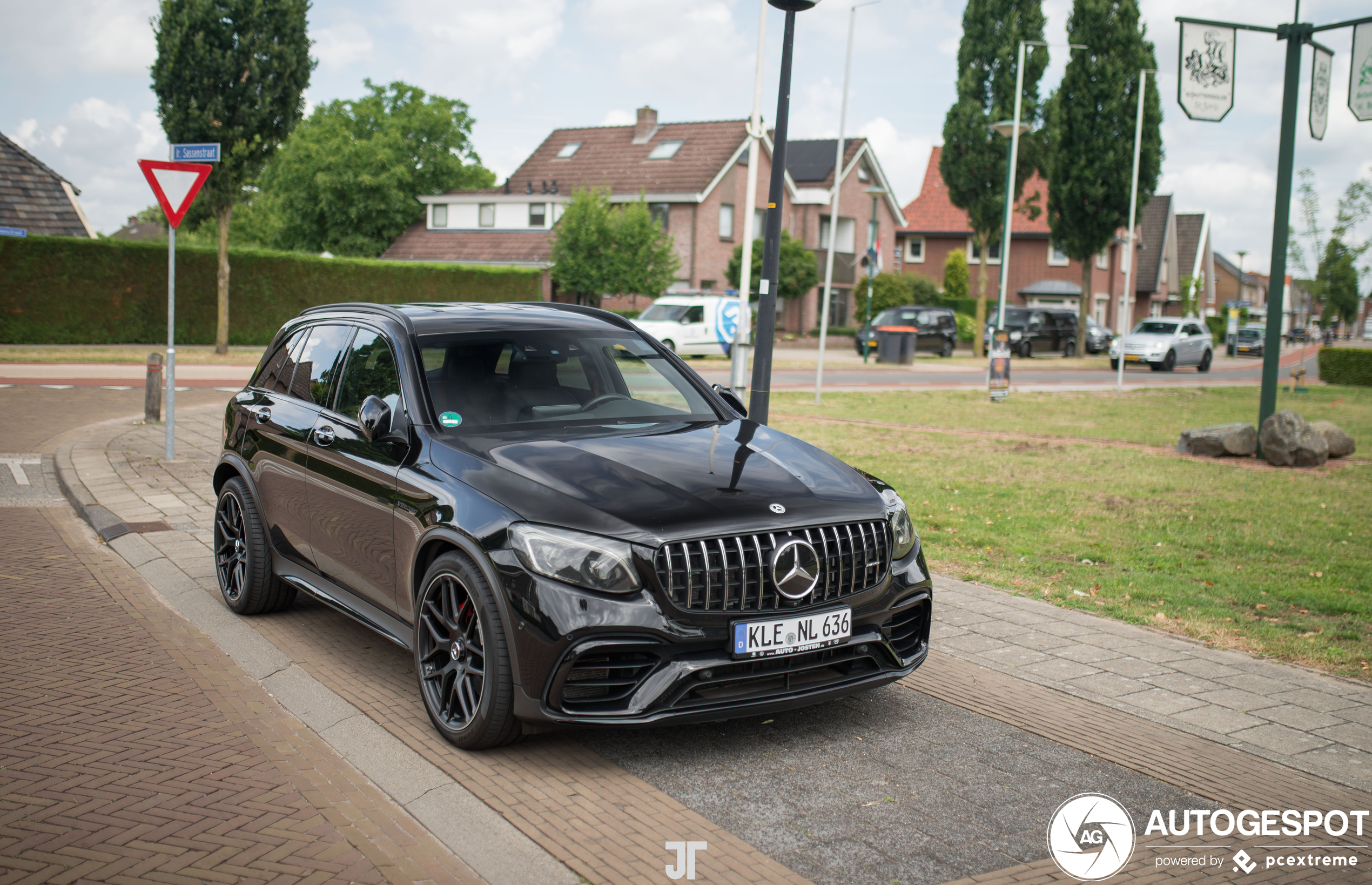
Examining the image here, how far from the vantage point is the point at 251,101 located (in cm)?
2556

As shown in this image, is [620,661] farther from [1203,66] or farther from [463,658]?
[1203,66]

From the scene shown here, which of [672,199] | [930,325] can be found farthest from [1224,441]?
[672,199]

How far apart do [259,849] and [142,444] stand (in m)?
9.82

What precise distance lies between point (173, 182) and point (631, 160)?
4054 cm

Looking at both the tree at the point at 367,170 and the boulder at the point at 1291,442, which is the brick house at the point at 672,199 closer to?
the tree at the point at 367,170

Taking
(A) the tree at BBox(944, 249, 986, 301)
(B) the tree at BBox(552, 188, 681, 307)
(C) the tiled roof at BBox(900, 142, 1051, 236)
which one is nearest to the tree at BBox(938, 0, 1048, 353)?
(A) the tree at BBox(944, 249, 986, 301)

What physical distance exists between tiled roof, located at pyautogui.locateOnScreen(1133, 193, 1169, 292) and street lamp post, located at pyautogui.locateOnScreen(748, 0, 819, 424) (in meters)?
→ 69.3

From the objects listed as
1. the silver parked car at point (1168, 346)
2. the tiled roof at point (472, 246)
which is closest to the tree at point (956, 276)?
the silver parked car at point (1168, 346)

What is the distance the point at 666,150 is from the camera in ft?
163

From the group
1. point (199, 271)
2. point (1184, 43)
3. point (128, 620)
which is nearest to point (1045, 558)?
point (128, 620)

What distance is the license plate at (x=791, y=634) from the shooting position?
3.87m

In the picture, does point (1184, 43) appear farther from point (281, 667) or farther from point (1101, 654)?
point (281, 667)

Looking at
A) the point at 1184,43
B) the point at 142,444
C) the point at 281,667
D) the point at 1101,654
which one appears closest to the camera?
the point at 281,667

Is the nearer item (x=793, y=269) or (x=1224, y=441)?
(x=1224, y=441)
